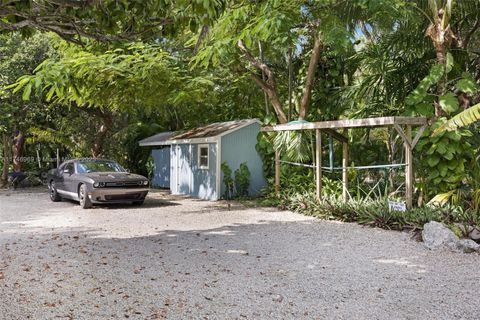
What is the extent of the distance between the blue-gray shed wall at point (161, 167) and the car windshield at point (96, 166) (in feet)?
17.5

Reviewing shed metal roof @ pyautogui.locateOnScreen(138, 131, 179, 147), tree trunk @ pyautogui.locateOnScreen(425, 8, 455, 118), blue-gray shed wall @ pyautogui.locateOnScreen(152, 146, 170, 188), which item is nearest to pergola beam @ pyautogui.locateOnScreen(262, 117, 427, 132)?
tree trunk @ pyautogui.locateOnScreen(425, 8, 455, 118)

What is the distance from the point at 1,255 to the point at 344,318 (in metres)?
5.56

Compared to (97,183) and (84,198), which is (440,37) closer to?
(97,183)

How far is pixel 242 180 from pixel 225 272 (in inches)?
372

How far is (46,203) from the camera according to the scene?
14703mm

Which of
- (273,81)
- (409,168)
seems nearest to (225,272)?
(409,168)

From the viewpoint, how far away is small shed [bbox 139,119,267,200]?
616 inches

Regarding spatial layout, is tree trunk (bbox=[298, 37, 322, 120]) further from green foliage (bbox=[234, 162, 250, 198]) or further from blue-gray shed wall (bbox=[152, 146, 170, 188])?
blue-gray shed wall (bbox=[152, 146, 170, 188])

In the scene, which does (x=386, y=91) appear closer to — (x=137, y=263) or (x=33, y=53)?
(x=137, y=263)

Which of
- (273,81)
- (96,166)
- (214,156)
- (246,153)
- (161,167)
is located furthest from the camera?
(161,167)

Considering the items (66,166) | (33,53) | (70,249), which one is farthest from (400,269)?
(33,53)

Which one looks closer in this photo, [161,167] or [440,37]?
[440,37]

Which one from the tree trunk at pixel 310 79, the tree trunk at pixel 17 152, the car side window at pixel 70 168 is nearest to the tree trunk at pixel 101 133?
the tree trunk at pixel 17 152

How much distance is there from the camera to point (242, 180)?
1551cm
